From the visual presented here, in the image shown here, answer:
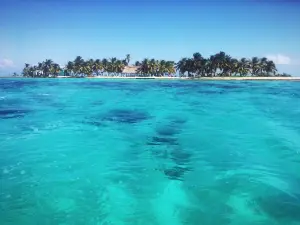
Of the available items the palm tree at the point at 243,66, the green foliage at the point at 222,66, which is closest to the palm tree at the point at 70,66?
the green foliage at the point at 222,66

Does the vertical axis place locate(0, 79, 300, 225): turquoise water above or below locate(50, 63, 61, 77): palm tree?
below

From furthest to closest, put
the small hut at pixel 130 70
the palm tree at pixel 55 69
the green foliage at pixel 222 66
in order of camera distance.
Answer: the palm tree at pixel 55 69 → the small hut at pixel 130 70 → the green foliage at pixel 222 66

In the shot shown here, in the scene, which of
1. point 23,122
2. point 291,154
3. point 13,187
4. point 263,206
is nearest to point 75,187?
point 13,187

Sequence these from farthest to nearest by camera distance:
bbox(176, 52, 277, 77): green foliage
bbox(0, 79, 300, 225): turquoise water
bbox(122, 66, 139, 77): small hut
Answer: bbox(122, 66, 139, 77): small hut, bbox(176, 52, 277, 77): green foliage, bbox(0, 79, 300, 225): turquoise water

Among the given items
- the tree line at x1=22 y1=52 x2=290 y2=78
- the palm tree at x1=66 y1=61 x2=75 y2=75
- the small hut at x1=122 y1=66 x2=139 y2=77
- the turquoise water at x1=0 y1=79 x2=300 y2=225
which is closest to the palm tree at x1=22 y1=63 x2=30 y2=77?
the tree line at x1=22 y1=52 x2=290 y2=78

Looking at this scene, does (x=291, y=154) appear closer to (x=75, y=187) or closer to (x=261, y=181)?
(x=261, y=181)

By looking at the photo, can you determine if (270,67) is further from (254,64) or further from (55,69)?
(55,69)

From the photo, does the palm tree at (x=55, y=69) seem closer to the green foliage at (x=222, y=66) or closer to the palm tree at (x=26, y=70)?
the palm tree at (x=26, y=70)

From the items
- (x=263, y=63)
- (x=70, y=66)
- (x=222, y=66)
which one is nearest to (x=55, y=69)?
(x=70, y=66)

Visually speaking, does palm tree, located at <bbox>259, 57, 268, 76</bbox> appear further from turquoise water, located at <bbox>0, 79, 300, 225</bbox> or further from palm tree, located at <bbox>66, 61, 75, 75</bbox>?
turquoise water, located at <bbox>0, 79, 300, 225</bbox>
